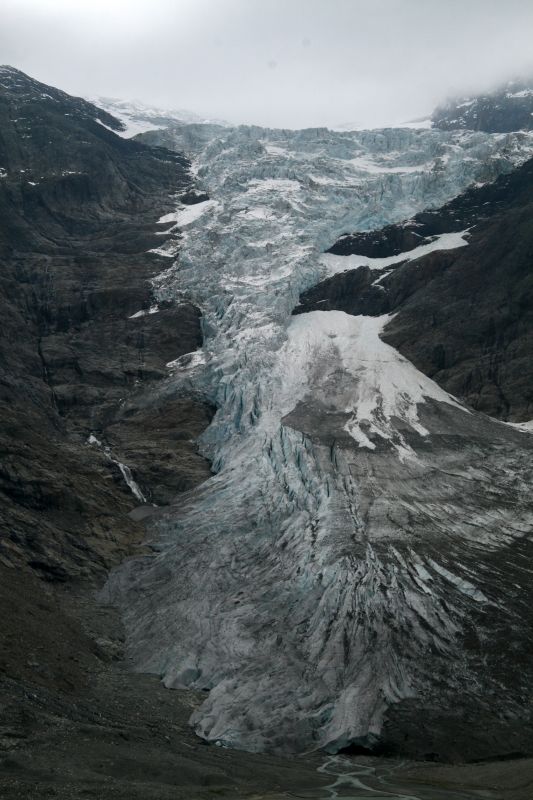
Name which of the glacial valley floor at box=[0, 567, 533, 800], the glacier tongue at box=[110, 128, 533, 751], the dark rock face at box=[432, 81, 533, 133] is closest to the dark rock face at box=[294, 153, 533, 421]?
the glacier tongue at box=[110, 128, 533, 751]

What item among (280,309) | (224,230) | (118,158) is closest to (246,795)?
(280,309)

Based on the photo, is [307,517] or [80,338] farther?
[80,338]

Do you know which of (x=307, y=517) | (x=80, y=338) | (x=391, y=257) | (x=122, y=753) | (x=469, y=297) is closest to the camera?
(x=122, y=753)

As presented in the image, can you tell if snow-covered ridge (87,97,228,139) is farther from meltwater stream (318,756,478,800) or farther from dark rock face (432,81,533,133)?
meltwater stream (318,756,478,800)

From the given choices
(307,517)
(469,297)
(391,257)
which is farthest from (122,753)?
(391,257)

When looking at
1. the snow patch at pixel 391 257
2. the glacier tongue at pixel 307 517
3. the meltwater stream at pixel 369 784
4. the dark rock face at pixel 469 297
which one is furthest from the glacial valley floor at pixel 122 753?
the snow patch at pixel 391 257

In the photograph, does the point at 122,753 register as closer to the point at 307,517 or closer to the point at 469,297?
the point at 307,517
